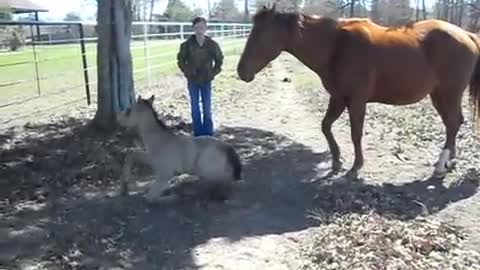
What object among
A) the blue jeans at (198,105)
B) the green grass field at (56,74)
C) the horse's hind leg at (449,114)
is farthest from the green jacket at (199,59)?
the green grass field at (56,74)

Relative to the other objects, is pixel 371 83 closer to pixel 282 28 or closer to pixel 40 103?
pixel 282 28

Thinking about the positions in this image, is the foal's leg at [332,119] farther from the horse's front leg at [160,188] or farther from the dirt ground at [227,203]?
the horse's front leg at [160,188]

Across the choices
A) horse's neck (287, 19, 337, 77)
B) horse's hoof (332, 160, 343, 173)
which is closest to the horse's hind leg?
horse's hoof (332, 160, 343, 173)

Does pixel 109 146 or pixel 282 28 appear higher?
pixel 282 28

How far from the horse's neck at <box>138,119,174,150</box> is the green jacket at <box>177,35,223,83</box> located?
161 centimetres

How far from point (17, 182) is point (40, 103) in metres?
5.63

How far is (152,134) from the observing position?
16.9 feet

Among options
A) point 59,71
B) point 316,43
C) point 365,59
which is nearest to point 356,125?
point 365,59

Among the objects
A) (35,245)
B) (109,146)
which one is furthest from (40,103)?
(35,245)

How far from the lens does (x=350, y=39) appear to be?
5.73 meters

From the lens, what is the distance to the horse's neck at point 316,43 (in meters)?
5.75

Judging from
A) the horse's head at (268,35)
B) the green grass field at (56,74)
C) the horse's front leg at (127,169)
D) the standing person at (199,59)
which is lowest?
the green grass field at (56,74)

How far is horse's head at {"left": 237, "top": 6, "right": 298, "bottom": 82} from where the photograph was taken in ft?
18.7

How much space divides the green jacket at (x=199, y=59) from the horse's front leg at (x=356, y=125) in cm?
169
